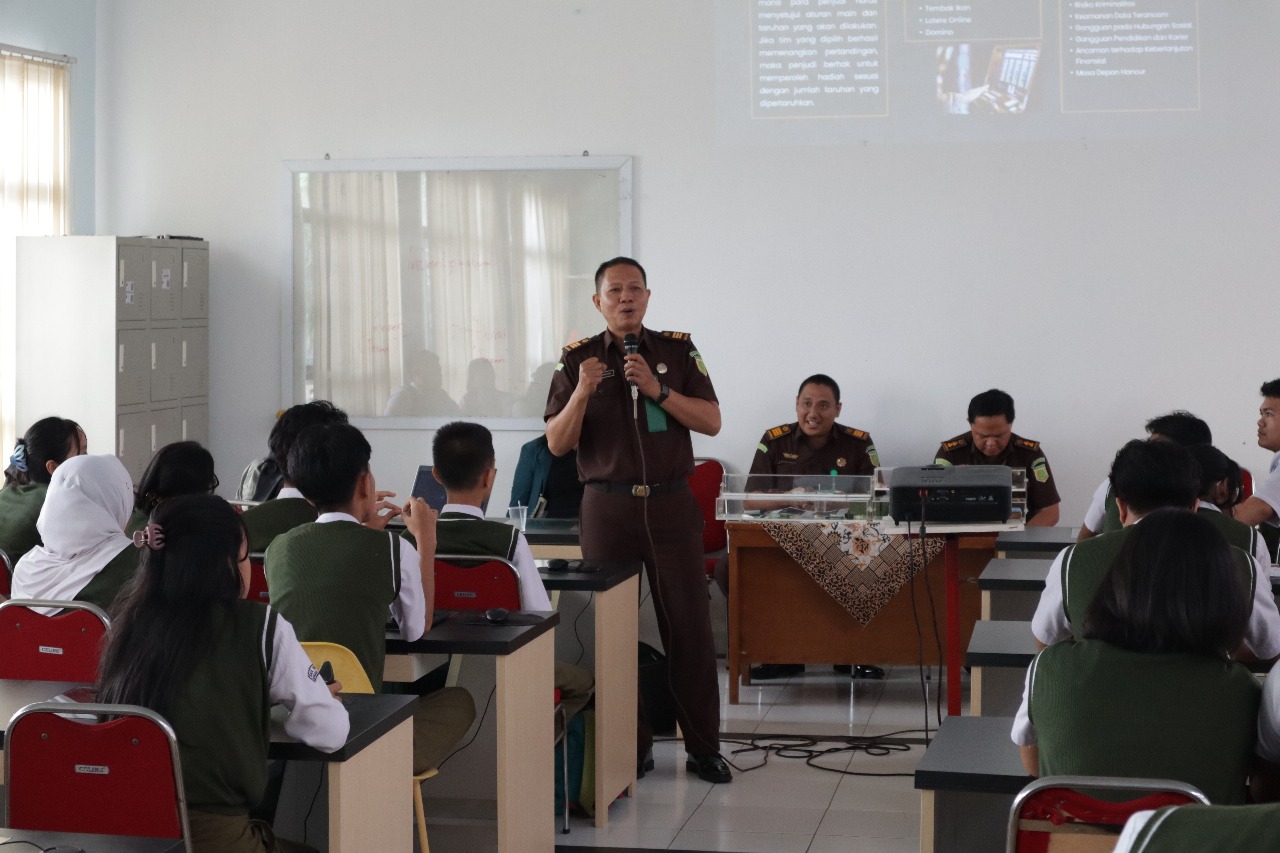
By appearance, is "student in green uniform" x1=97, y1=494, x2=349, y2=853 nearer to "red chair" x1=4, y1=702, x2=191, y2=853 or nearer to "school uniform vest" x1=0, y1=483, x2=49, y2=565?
"red chair" x1=4, y1=702, x2=191, y2=853

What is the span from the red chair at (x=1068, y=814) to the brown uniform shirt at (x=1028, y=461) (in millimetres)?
A: 4234

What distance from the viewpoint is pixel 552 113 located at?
674 cm

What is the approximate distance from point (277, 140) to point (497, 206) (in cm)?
118

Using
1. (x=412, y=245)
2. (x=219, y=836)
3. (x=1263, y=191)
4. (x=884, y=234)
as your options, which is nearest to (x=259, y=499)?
(x=412, y=245)

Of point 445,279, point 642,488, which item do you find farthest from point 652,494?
point 445,279

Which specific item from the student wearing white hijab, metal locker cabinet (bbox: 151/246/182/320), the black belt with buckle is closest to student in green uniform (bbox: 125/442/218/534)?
the student wearing white hijab

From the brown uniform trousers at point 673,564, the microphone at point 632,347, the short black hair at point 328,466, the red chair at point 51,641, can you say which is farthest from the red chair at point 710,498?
the red chair at point 51,641

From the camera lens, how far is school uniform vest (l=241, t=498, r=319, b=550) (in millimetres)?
3770

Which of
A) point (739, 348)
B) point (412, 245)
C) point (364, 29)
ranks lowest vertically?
point (739, 348)

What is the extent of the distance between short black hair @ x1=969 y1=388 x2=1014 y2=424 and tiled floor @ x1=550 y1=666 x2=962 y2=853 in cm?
129

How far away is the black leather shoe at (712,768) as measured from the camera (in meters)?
4.46

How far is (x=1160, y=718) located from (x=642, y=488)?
247 centimetres

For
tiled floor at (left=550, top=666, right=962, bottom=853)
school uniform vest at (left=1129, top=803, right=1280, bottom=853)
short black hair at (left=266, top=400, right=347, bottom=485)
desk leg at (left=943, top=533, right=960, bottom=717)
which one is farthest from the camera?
short black hair at (left=266, top=400, right=347, bottom=485)

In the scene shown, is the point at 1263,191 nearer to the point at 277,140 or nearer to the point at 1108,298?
the point at 1108,298
